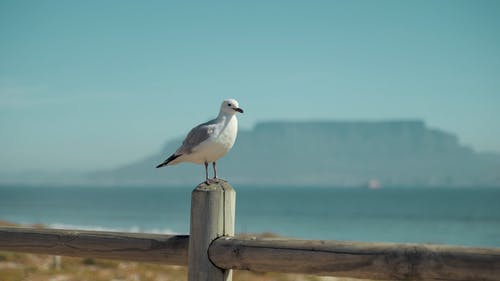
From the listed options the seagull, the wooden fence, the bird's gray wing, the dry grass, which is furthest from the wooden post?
the dry grass

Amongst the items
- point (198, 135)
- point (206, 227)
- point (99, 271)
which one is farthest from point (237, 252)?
point (99, 271)

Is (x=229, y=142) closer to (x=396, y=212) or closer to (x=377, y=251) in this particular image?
(x=377, y=251)

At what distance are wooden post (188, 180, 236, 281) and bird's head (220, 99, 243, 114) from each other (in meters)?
0.97

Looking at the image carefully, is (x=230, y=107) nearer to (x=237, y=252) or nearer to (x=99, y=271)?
(x=237, y=252)

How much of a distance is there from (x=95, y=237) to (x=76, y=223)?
61.9 meters

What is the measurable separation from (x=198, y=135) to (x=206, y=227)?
96 cm

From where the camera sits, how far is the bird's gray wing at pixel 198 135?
4.09 meters

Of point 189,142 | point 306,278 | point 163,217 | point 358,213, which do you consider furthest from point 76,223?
point 189,142

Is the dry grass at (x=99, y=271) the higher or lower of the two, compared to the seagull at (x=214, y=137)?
lower

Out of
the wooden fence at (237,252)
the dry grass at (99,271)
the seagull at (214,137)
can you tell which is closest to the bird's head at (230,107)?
the seagull at (214,137)

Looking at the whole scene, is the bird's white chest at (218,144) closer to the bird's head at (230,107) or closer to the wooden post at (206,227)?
the bird's head at (230,107)

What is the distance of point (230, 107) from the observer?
426 centimetres

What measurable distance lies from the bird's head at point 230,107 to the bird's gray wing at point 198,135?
4.7 inches

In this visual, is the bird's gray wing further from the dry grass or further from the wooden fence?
the dry grass
